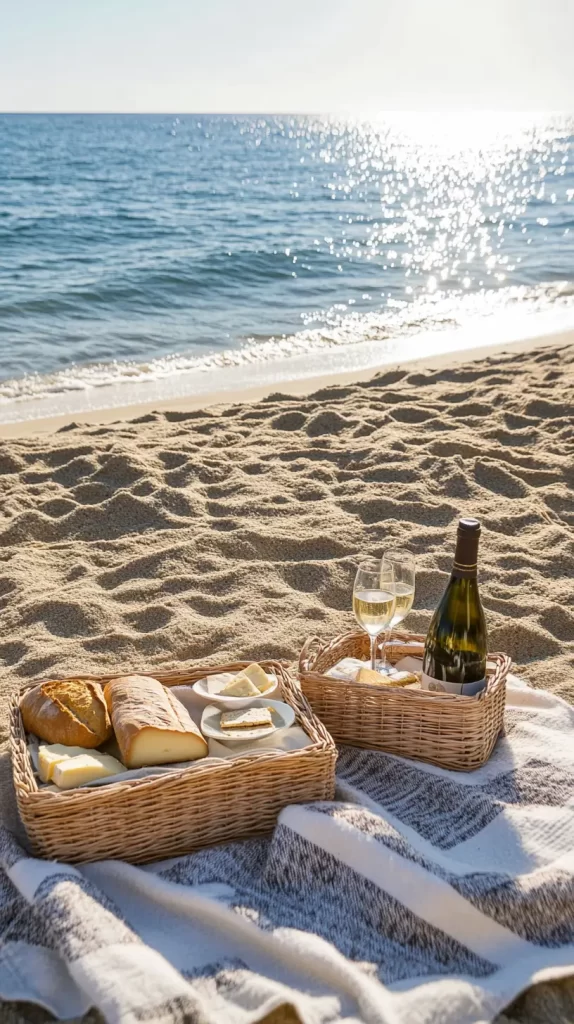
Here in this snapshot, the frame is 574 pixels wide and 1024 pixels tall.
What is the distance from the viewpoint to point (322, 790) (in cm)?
206

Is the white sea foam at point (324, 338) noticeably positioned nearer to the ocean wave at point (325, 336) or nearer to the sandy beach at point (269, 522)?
the ocean wave at point (325, 336)

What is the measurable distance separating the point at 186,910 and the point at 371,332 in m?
8.68

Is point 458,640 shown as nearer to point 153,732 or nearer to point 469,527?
point 469,527

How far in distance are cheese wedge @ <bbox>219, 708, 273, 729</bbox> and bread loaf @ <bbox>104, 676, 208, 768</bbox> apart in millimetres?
75

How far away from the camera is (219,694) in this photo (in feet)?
7.37

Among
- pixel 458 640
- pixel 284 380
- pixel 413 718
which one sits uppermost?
pixel 458 640

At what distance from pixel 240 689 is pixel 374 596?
41 cm

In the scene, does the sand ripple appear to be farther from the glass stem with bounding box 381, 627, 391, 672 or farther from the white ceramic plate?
the white ceramic plate

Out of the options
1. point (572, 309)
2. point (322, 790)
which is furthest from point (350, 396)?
point (572, 309)

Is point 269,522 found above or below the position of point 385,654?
below

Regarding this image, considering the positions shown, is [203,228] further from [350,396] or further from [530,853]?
[530,853]

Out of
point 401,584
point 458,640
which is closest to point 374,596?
point 401,584

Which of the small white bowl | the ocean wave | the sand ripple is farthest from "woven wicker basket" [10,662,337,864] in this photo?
the ocean wave

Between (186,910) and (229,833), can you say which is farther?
(229,833)
